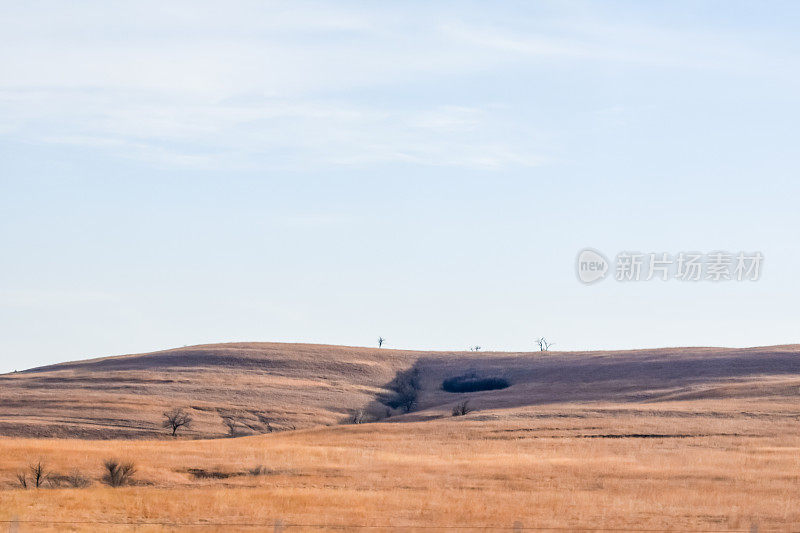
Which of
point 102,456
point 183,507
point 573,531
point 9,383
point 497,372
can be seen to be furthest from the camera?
point 497,372

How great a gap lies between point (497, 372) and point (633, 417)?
50972mm

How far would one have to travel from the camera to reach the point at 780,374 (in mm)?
83438

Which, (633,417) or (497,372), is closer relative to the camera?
(633,417)

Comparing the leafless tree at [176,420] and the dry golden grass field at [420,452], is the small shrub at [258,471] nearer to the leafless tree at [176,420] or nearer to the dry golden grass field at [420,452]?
the dry golden grass field at [420,452]

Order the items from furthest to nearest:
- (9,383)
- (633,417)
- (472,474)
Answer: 1. (9,383)
2. (633,417)
3. (472,474)

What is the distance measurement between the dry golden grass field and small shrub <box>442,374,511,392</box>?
7.09ft

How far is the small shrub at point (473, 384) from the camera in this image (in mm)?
101875

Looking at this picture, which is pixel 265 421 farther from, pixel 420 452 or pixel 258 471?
pixel 258 471

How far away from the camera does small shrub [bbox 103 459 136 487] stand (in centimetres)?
3222

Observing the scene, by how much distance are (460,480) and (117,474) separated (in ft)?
37.1

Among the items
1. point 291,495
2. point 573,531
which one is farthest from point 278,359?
point 573,531

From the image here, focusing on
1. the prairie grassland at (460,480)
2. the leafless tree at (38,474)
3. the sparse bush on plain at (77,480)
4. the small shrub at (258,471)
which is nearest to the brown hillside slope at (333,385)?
the prairie grassland at (460,480)

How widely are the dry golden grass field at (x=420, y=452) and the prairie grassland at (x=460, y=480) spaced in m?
0.10

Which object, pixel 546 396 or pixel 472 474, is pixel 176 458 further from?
pixel 546 396
